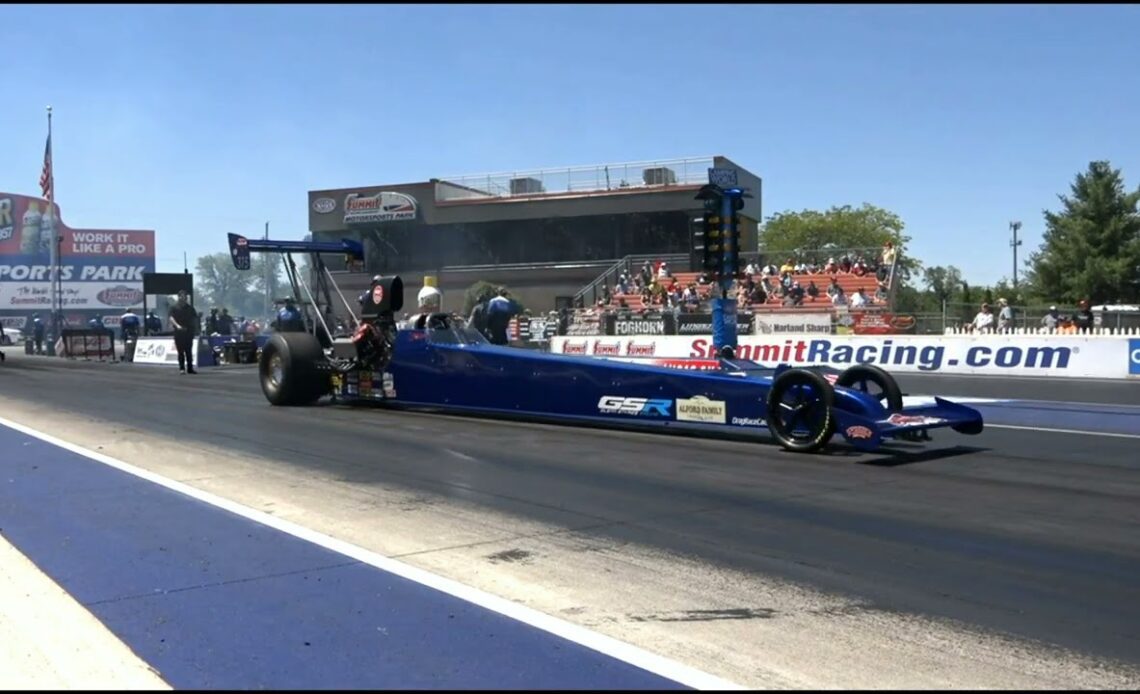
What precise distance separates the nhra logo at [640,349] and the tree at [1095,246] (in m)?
35.1

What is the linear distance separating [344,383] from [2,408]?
5.39 m

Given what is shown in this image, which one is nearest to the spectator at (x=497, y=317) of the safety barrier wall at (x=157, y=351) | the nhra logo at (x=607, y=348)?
the nhra logo at (x=607, y=348)

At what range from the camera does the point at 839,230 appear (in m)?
76.4

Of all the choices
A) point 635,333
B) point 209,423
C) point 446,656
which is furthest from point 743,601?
point 635,333

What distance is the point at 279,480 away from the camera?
8656 millimetres

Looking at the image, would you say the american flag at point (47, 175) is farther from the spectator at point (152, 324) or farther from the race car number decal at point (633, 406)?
the race car number decal at point (633, 406)

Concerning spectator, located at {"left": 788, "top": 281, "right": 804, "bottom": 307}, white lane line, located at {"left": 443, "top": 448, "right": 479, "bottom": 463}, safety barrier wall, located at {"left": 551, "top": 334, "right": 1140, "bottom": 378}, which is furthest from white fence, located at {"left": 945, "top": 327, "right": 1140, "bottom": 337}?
white lane line, located at {"left": 443, "top": 448, "right": 479, "bottom": 463}

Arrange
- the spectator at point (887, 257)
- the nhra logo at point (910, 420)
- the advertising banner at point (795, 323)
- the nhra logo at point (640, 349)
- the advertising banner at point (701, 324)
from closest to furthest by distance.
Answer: the nhra logo at point (910, 420) → the advertising banner at point (795, 323) → the nhra logo at point (640, 349) → the advertising banner at point (701, 324) → the spectator at point (887, 257)

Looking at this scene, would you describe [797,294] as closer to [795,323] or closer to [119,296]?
[795,323]

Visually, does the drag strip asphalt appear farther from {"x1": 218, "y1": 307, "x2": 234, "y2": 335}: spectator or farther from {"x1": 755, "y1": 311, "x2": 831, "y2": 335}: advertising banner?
{"x1": 218, "y1": 307, "x2": 234, "y2": 335}: spectator

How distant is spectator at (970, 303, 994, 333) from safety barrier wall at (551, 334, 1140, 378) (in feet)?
8.25

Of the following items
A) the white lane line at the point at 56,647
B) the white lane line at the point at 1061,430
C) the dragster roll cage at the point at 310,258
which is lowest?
the white lane line at the point at 56,647

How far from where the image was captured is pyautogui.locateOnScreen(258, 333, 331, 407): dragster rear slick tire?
1477cm

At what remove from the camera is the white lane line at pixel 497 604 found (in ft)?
13.8
